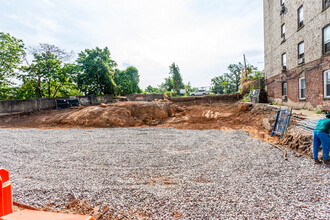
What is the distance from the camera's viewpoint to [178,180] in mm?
4125

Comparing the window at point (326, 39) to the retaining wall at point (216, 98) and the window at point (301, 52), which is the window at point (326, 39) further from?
the retaining wall at point (216, 98)

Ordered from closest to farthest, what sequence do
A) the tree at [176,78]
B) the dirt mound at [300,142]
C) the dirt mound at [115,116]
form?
the dirt mound at [300,142]
the dirt mound at [115,116]
the tree at [176,78]

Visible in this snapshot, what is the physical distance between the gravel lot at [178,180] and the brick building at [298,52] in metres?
7.00

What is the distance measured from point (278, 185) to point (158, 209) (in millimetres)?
2832

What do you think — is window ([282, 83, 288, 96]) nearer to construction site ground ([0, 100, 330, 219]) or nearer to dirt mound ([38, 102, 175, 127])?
construction site ground ([0, 100, 330, 219])

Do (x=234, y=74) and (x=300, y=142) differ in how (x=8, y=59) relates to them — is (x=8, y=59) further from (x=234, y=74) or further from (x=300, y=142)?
(x=234, y=74)

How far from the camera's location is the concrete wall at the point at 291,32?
10000 mm

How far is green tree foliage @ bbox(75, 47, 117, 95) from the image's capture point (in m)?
20.7

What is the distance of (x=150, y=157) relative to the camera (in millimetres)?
5859

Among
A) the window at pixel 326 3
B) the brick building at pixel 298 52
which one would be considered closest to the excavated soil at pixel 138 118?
the brick building at pixel 298 52

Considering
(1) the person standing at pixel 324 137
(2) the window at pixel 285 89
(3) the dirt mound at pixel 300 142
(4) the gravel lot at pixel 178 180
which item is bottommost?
(4) the gravel lot at pixel 178 180

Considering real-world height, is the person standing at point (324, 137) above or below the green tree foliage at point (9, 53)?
below

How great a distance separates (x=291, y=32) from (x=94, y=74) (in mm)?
20787

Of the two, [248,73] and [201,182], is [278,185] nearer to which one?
[201,182]
